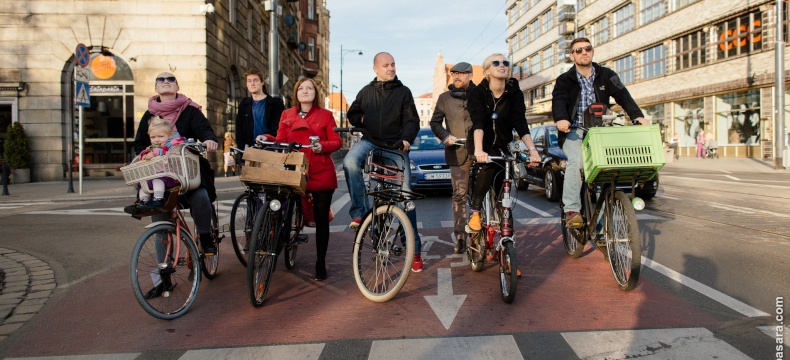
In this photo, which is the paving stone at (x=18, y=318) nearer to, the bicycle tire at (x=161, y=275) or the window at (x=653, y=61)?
the bicycle tire at (x=161, y=275)

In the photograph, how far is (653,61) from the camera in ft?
124

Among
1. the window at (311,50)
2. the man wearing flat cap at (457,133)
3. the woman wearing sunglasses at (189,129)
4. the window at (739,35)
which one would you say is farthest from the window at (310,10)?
the woman wearing sunglasses at (189,129)

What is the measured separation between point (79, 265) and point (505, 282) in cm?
428

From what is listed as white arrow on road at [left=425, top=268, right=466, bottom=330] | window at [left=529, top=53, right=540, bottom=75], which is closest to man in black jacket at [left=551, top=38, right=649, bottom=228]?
white arrow on road at [left=425, top=268, right=466, bottom=330]

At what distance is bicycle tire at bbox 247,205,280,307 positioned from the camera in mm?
3994

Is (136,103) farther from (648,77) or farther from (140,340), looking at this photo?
(648,77)

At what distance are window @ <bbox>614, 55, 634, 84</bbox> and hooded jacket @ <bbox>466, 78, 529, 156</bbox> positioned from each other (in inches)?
1552

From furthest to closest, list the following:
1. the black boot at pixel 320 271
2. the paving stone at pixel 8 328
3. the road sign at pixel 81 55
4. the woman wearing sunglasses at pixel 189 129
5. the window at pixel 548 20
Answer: the window at pixel 548 20 < the road sign at pixel 81 55 < the black boot at pixel 320 271 < the woman wearing sunglasses at pixel 189 129 < the paving stone at pixel 8 328

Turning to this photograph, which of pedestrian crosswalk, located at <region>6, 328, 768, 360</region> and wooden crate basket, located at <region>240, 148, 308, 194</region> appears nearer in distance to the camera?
pedestrian crosswalk, located at <region>6, 328, 768, 360</region>

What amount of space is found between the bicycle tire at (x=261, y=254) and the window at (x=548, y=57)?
191 ft

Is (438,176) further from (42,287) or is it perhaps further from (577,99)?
(42,287)

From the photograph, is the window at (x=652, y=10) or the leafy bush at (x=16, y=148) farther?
the window at (x=652, y=10)

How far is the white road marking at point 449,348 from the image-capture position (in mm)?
3115

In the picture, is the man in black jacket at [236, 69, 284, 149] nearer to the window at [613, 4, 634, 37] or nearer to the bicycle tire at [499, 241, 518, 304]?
the bicycle tire at [499, 241, 518, 304]
